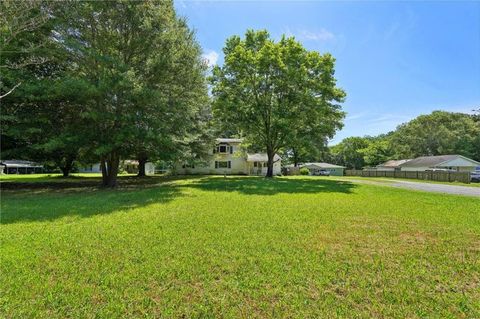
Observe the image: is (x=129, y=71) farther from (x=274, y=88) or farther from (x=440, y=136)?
(x=440, y=136)

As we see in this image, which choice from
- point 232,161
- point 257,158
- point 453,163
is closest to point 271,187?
point 257,158

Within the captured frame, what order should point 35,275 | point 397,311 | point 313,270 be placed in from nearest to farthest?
point 397,311, point 35,275, point 313,270

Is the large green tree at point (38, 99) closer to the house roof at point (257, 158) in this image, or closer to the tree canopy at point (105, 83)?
the tree canopy at point (105, 83)

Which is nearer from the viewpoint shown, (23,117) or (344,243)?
(344,243)

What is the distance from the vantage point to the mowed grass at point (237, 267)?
3.33 metres

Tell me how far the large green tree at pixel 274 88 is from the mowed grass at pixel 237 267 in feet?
54.7

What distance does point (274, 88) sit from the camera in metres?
25.4

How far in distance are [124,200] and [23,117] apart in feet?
24.7

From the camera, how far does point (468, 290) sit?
3793mm

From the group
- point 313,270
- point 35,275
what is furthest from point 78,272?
point 313,270

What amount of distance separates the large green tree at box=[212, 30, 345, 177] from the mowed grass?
54.7 feet

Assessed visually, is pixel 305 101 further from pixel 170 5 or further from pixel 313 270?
pixel 313 270

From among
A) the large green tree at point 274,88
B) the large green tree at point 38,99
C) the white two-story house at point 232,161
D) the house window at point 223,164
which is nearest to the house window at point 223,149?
the white two-story house at point 232,161

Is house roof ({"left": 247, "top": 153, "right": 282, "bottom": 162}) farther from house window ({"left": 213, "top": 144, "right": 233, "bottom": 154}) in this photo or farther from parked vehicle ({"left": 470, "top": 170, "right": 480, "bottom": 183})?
parked vehicle ({"left": 470, "top": 170, "right": 480, "bottom": 183})
